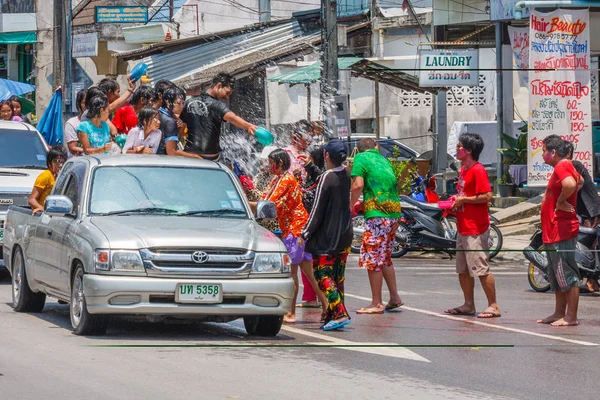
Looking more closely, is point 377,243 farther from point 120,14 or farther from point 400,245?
point 120,14

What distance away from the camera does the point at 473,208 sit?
41.3ft

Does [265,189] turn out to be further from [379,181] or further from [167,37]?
[167,37]

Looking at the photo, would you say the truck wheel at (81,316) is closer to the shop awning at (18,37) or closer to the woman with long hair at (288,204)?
the woman with long hair at (288,204)

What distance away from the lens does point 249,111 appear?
34250mm

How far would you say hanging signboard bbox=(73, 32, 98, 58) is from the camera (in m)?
31.7

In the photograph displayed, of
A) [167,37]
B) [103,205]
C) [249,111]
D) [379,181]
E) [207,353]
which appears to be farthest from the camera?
[167,37]

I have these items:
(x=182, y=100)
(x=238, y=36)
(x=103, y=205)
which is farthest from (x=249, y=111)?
(x=103, y=205)

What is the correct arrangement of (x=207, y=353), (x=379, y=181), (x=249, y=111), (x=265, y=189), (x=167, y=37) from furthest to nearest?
1. (x=167, y=37)
2. (x=249, y=111)
3. (x=265, y=189)
4. (x=379, y=181)
5. (x=207, y=353)

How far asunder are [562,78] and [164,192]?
39.4 ft

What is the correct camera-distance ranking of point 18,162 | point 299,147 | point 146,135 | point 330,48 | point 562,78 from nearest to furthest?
point 299,147, point 146,135, point 18,162, point 562,78, point 330,48

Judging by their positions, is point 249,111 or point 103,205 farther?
point 249,111

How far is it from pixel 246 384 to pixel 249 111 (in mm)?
26423

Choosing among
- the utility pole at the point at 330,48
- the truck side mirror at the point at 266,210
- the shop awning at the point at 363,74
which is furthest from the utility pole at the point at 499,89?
the truck side mirror at the point at 266,210

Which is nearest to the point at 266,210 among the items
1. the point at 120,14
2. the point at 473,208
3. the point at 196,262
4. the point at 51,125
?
the point at 196,262
